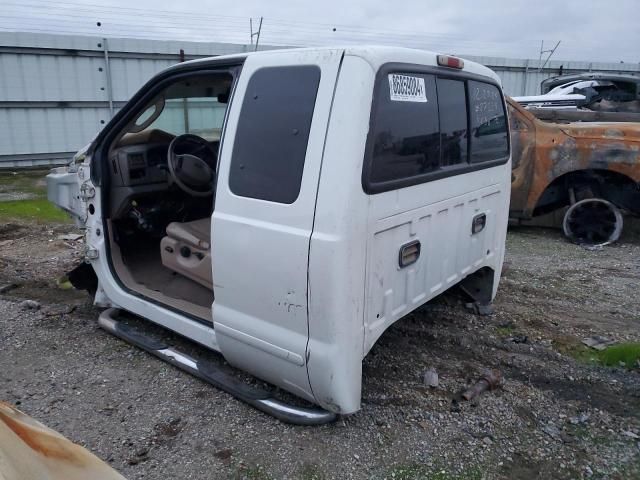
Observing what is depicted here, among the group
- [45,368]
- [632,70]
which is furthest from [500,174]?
[632,70]

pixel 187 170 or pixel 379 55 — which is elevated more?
pixel 379 55

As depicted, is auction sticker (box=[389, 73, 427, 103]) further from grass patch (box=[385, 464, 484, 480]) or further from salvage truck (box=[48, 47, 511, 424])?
grass patch (box=[385, 464, 484, 480])

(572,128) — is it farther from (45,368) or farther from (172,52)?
(172,52)

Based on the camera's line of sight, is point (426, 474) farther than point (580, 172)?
No

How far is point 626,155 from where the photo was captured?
634 centimetres

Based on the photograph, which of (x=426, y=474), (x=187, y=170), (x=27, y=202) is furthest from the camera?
(x=27, y=202)

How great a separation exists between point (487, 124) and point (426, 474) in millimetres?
2338

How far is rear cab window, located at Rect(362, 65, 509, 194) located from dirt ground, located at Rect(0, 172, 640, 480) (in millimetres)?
1345

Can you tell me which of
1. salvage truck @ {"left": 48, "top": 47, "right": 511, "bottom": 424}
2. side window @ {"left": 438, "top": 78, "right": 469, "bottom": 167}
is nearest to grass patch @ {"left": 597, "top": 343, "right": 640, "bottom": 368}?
salvage truck @ {"left": 48, "top": 47, "right": 511, "bottom": 424}

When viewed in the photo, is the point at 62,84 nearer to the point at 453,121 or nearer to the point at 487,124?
the point at 487,124

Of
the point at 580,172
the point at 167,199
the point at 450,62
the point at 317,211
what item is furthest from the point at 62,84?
the point at 317,211

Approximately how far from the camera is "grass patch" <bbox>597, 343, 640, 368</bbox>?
11.9ft

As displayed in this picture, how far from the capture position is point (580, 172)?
679 centimetres

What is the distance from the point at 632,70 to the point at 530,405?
65.1ft
